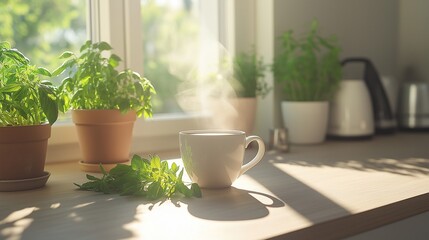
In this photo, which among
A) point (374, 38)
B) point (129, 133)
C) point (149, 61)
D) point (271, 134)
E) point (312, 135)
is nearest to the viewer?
point (129, 133)

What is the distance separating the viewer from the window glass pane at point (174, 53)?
69.7 inches

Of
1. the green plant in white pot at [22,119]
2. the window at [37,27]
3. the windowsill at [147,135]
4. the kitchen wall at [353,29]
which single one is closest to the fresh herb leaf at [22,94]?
the green plant in white pot at [22,119]

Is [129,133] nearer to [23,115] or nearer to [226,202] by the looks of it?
[23,115]

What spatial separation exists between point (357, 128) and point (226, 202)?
3.17 ft

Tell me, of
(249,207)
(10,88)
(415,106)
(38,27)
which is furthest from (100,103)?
(38,27)

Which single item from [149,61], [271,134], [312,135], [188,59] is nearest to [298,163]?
[271,134]

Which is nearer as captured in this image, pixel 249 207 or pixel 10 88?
pixel 249 207

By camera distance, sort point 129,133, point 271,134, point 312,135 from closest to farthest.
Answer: point 129,133, point 271,134, point 312,135

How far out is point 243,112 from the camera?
1.64 metres

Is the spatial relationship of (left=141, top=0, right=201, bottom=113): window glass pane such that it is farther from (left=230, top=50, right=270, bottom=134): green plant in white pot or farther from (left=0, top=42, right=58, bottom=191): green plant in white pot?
(left=0, top=42, right=58, bottom=191): green plant in white pot

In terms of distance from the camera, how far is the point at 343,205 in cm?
89

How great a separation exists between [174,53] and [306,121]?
489 mm

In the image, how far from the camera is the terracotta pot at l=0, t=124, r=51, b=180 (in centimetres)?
101

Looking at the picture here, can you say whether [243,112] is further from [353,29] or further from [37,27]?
[37,27]
